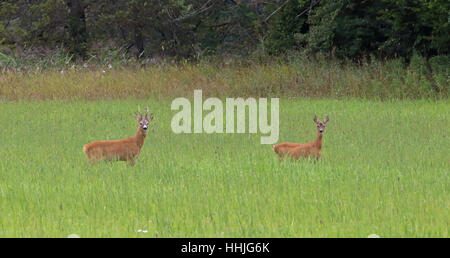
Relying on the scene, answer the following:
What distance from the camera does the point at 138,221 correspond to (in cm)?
693

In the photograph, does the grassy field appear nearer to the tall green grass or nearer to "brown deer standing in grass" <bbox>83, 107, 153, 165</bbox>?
"brown deer standing in grass" <bbox>83, 107, 153, 165</bbox>

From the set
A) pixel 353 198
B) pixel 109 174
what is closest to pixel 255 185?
pixel 353 198

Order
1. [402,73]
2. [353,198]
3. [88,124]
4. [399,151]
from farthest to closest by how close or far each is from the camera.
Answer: [402,73]
[88,124]
[399,151]
[353,198]

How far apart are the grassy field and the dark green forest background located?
1126cm

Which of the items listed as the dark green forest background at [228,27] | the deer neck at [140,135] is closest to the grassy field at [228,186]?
the deer neck at [140,135]

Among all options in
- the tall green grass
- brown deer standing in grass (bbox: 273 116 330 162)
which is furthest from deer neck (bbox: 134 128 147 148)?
the tall green grass

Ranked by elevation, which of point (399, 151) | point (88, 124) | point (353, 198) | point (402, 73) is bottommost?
point (353, 198)

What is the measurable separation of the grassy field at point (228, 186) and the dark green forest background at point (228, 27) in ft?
36.9

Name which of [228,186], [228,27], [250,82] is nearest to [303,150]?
[228,186]

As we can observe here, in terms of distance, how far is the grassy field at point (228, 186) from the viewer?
6.68 meters

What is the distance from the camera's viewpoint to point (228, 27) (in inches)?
1682

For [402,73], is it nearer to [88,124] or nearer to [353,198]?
[88,124]

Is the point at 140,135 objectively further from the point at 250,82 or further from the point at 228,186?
the point at 250,82
